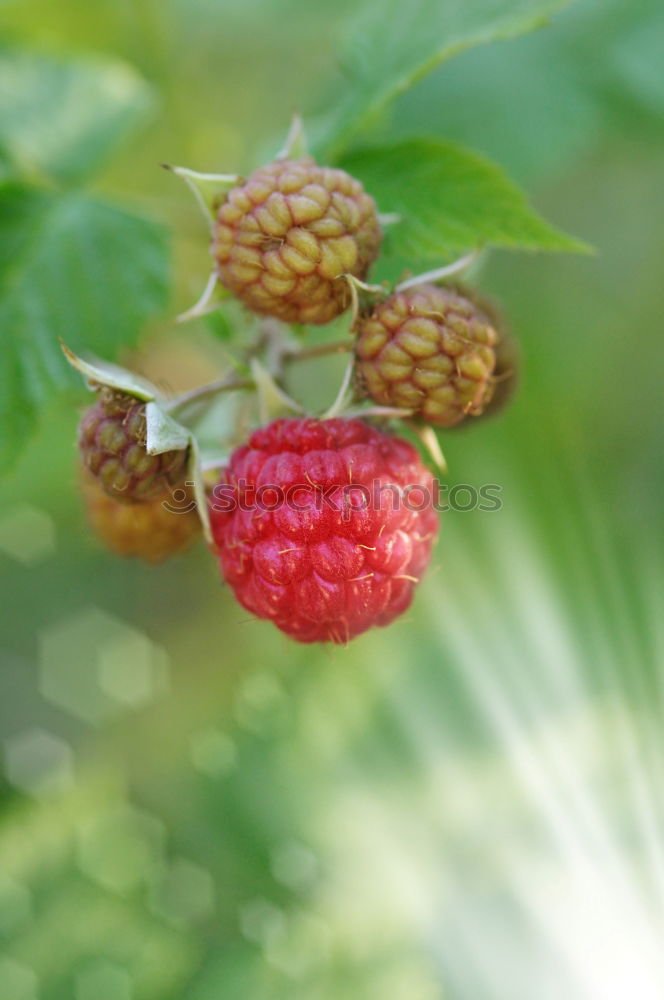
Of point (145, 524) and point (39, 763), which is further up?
point (145, 524)

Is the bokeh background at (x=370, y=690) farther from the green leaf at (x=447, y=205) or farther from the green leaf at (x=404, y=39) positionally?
the green leaf at (x=447, y=205)

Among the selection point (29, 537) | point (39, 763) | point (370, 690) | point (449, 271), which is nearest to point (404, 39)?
point (449, 271)

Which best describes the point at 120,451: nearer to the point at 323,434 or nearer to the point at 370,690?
the point at 323,434

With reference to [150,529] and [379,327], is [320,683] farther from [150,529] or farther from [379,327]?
[379,327]

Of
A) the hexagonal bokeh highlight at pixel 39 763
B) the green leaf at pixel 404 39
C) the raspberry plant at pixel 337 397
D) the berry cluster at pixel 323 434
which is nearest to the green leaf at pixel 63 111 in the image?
the green leaf at pixel 404 39

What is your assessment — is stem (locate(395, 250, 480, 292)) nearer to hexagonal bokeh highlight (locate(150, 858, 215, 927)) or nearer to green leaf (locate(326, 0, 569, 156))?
green leaf (locate(326, 0, 569, 156))

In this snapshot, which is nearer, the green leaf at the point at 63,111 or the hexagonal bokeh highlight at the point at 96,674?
the green leaf at the point at 63,111

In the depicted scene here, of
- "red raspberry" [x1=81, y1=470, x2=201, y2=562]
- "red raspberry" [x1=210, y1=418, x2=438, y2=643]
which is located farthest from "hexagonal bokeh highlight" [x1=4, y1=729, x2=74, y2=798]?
"red raspberry" [x1=210, y1=418, x2=438, y2=643]
